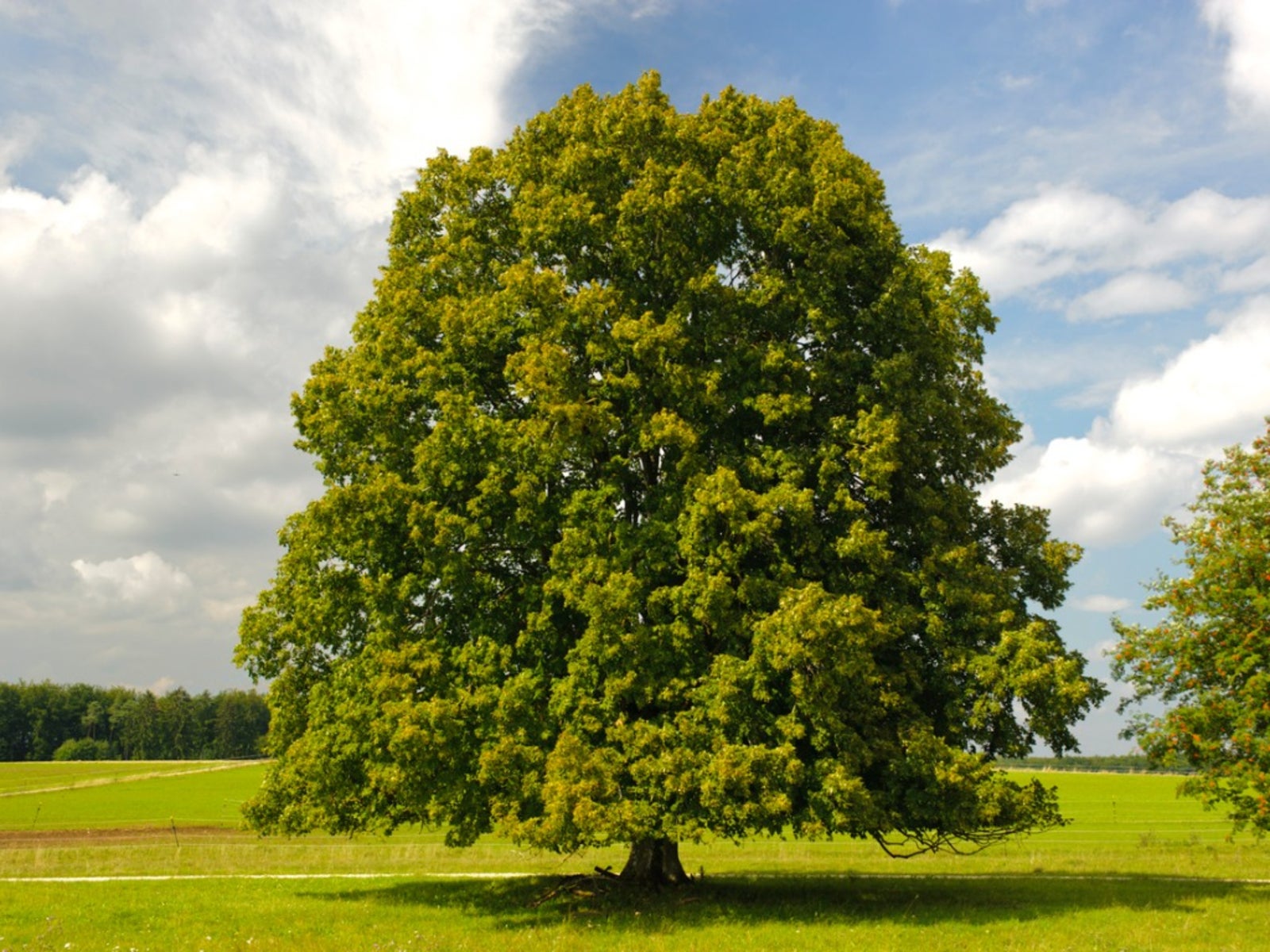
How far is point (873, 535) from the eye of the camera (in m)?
20.2

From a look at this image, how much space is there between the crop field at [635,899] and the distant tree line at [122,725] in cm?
14602

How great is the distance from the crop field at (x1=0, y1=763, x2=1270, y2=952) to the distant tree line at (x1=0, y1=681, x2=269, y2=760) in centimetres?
14602

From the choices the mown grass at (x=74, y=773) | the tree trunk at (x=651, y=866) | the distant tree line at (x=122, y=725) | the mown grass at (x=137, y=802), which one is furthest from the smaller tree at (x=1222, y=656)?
the distant tree line at (x=122, y=725)

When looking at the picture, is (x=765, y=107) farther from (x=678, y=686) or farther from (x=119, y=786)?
(x=119, y=786)

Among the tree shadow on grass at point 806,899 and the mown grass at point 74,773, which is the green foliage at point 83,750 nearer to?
the mown grass at point 74,773

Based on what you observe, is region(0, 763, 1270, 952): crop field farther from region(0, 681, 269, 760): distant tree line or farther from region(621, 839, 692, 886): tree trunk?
region(0, 681, 269, 760): distant tree line

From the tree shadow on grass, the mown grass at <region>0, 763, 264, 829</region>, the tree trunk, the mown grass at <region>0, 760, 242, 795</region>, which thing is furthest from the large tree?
the mown grass at <region>0, 760, 242, 795</region>

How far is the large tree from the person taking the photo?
19.3 m

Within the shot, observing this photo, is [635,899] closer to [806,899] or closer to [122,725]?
[806,899]

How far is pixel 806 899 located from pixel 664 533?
979 cm

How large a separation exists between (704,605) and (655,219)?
9.40 meters

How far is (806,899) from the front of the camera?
898 inches

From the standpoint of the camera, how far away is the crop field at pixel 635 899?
1770cm

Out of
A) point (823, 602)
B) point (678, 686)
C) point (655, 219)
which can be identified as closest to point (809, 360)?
point (655, 219)
